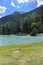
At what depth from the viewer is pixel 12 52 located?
18094 millimetres

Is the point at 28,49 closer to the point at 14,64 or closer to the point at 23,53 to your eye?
the point at 23,53

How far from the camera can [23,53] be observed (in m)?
17.8

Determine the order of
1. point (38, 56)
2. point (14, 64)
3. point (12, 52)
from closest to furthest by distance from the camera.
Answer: point (14, 64), point (38, 56), point (12, 52)

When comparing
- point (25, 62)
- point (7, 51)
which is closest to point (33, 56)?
point (25, 62)

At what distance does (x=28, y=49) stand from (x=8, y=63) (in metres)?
3.79

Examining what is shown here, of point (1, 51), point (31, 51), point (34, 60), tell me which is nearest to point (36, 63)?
point (34, 60)

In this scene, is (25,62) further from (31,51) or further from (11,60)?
(31,51)

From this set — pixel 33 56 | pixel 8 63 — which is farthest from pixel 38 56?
pixel 8 63

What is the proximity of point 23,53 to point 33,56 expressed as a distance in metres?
1.13

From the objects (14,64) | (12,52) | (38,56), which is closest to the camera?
(14,64)

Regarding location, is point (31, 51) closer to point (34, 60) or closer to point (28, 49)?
point (28, 49)

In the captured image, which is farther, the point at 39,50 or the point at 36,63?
the point at 39,50

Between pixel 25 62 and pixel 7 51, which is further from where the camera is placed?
pixel 7 51

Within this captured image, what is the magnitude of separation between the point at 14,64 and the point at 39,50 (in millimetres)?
3964
